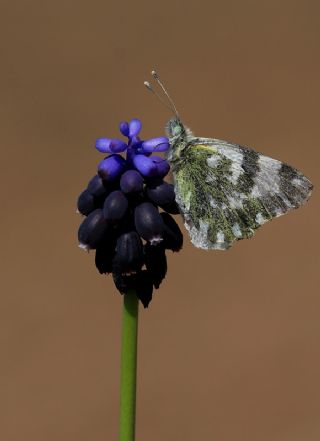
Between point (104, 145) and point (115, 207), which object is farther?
point (104, 145)

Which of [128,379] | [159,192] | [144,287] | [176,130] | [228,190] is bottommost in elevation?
[128,379]

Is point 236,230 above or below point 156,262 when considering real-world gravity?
above

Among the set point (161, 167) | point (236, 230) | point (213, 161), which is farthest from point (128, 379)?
point (213, 161)

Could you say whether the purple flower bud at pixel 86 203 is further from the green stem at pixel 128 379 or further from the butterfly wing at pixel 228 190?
the green stem at pixel 128 379

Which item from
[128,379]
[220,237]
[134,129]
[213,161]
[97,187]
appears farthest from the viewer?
[213,161]

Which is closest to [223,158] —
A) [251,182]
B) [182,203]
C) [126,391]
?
[251,182]

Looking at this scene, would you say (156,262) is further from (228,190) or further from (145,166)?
(228,190)

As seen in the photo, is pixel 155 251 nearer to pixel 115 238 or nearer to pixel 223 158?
pixel 115 238
